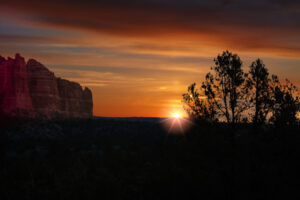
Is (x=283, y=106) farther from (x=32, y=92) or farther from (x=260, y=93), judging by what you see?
(x=32, y=92)

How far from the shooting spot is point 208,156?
28.1 meters

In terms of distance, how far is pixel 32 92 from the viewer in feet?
394

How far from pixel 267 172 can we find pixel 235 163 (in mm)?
A: 2376

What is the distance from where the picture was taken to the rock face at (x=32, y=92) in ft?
363

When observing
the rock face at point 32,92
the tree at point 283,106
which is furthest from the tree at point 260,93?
the rock face at point 32,92

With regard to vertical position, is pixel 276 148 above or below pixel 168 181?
above

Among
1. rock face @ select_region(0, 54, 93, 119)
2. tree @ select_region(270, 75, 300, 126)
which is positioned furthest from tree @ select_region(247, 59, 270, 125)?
rock face @ select_region(0, 54, 93, 119)

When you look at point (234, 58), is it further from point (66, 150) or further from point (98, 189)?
point (66, 150)

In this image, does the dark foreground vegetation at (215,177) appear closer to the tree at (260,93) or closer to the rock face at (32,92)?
the tree at (260,93)

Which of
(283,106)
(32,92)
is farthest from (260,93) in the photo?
(32,92)

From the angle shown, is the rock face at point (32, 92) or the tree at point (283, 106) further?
the rock face at point (32, 92)

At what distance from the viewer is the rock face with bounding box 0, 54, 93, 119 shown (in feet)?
363

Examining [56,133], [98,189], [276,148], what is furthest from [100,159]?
[56,133]

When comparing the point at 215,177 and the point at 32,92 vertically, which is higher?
the point at 32,92
